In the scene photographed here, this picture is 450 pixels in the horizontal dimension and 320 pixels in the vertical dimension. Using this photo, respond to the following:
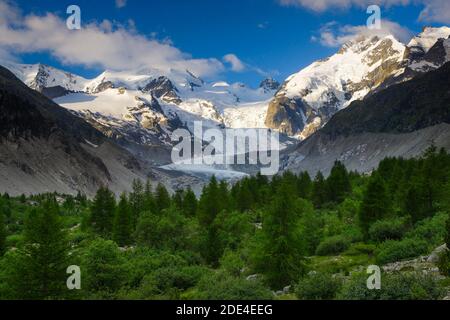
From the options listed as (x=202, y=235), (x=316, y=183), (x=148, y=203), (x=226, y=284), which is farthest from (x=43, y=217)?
(x=316, y=183)

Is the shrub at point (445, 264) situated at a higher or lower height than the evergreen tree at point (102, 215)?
lower

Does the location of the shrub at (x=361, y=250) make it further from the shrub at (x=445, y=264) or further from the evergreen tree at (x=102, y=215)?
the evergreen tree at (x=102, y=215)

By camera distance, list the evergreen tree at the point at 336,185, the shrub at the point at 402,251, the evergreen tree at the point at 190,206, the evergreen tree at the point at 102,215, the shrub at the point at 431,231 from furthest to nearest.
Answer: the evergreen tree at the point at 190,206
the evergreen tree at the point at 336,185
the evergreen tree at the point at 102,215
the shrub at the point at 431,231
the shrub at the point at 402,251

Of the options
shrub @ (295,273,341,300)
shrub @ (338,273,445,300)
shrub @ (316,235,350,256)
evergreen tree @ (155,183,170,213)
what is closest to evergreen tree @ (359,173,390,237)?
shrub @ (316,235,350,256)

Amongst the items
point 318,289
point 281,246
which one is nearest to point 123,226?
point 281,246

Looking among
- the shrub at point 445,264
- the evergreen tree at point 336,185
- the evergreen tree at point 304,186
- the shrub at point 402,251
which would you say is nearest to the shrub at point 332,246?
the shrub at point 402,251

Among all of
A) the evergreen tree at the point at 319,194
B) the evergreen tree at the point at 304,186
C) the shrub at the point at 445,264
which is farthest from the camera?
the evergreen tree at the point at 304,186

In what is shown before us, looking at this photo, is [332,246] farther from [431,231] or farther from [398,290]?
[398,290]
